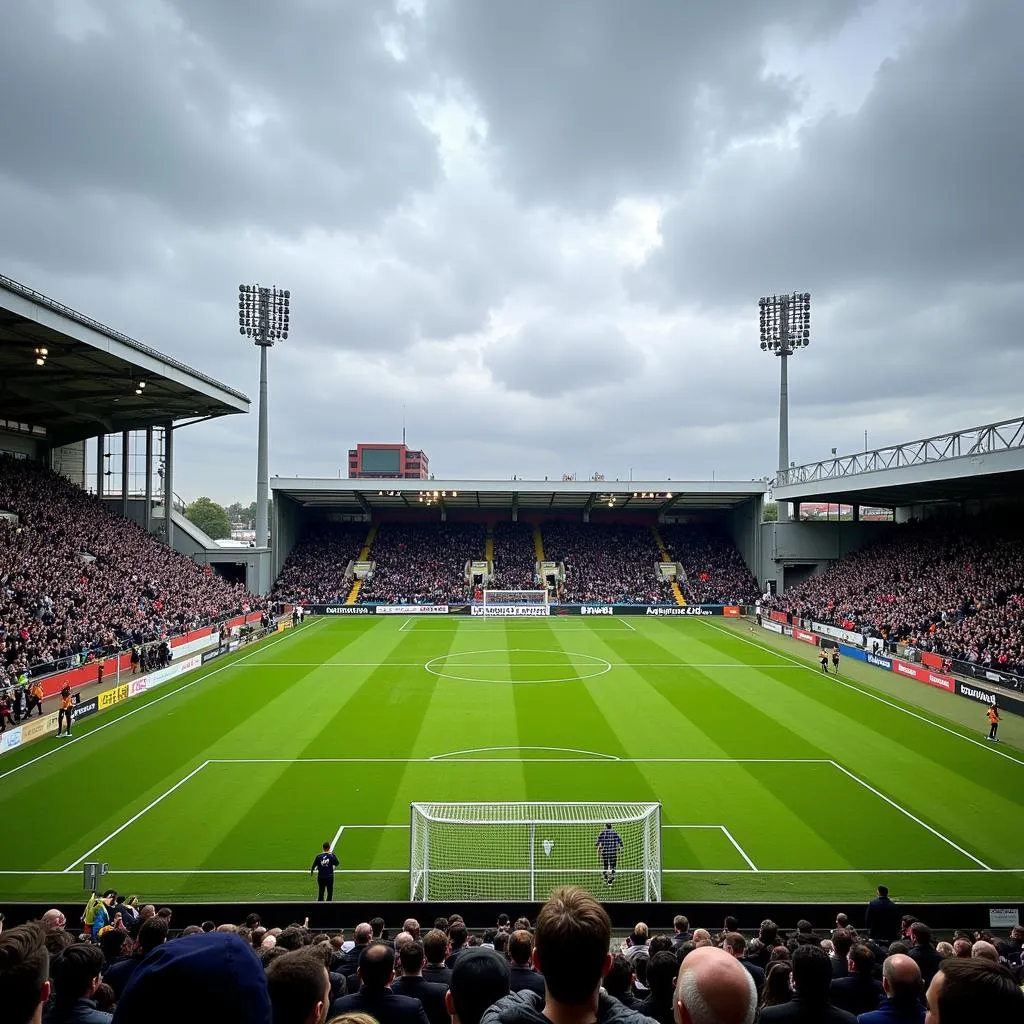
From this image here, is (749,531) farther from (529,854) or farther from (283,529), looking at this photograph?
(529,854)

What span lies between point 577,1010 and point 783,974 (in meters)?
3.57

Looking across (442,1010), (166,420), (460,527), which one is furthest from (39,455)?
(442,1010)

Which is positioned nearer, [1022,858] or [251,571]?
[1022,858]

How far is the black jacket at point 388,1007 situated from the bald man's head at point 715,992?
8.87 feet

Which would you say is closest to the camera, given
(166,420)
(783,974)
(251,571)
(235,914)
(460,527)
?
(783,974)

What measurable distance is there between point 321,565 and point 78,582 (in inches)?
1050

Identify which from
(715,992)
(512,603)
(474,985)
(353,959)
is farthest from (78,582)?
(715,992)

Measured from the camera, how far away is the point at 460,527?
66688mm

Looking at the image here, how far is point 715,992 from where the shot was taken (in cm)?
230

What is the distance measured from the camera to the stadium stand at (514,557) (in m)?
59.2

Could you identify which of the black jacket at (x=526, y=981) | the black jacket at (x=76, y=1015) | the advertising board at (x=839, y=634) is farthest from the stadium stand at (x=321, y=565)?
the black jacket at (x=76, y=1015)

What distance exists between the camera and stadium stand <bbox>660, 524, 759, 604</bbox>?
56375 millimetres

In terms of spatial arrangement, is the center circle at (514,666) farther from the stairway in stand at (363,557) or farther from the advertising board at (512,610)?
the stairway in stand at (363,557)

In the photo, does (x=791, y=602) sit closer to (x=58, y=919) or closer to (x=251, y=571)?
(x=251, y=571)
